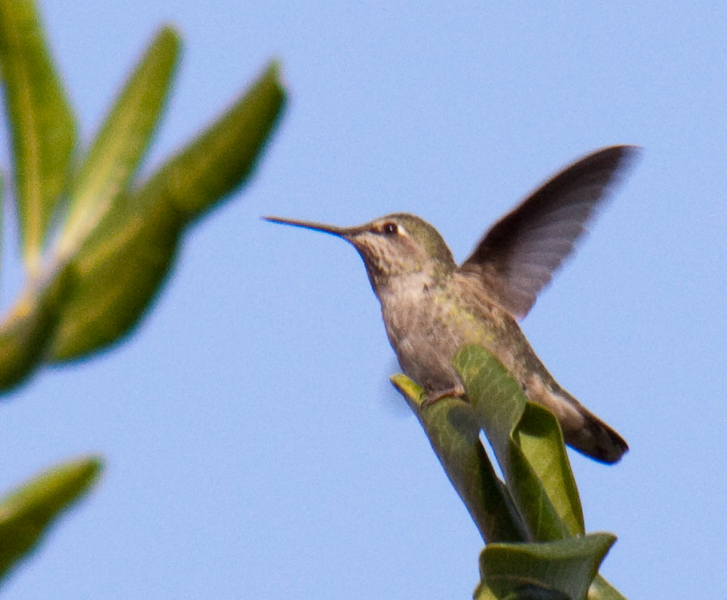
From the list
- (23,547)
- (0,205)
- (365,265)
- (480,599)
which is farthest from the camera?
(365,265)

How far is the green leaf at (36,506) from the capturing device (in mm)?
A: 889

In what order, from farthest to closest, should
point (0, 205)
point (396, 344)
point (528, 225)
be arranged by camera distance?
1. point (528, 225)
2. point (396, 344)
3. point (0, 205)

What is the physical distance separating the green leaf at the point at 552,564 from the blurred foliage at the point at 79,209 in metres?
0.99

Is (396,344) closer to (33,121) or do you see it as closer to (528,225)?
(528,225)

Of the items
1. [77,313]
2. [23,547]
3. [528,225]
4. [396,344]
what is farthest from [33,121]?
[528,225]

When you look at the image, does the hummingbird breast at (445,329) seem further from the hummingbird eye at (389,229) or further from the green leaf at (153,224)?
the green leaf at (153,224)

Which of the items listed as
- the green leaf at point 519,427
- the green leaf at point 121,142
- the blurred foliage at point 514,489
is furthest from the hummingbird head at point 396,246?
the green leaf at point 121,142

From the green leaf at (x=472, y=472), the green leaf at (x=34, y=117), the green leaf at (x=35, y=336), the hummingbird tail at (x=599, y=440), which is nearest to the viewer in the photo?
the green leaf at (x=35, y=336)

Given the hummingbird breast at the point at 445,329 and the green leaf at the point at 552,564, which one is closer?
the green leaf at the point at 552,564

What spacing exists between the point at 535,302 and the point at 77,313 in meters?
4.98

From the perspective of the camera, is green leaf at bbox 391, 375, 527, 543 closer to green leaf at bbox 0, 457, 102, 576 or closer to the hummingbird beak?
green leaf at bbox 0, 457, 102, 576

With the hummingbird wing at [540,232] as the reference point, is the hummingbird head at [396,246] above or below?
below

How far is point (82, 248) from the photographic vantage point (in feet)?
3.18

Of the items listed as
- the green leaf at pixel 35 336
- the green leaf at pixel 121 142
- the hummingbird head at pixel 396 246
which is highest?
the green leaf at pixel 121 142
